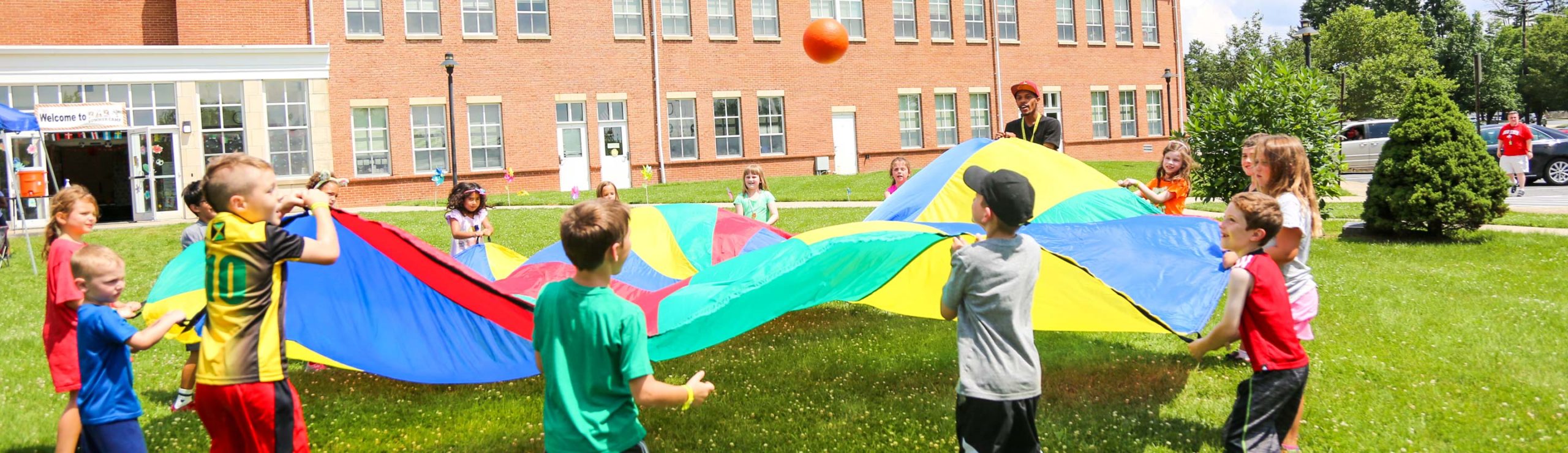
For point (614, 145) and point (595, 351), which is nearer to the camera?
point (595, 351)

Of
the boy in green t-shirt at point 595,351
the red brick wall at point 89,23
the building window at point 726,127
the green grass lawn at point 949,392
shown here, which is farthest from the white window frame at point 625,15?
the boy in green t-shirt at point 595,351

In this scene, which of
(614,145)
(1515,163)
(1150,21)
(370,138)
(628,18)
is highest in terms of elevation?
(1150,21)

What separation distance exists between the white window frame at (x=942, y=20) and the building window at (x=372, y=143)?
49.7ft

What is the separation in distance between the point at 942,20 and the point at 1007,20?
244 centimetres

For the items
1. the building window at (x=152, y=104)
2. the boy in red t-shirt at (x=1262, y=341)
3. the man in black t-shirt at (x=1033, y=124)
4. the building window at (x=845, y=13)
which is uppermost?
the building window at (x=845, y=13)

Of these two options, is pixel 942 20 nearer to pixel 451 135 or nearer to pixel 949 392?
pixel 451 135

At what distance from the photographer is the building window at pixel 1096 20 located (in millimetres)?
34188

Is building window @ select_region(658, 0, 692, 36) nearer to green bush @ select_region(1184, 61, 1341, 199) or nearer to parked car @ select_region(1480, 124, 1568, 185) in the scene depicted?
green bush @ select_region(1184, 61, 1341, 199)

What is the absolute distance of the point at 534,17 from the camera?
25516 mm

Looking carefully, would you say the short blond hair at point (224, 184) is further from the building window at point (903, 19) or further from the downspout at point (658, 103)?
the building window at point (903, 19)

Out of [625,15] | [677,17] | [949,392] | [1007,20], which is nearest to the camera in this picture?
[949,392]

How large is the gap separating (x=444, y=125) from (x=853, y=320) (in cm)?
1873

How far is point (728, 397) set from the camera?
601cm

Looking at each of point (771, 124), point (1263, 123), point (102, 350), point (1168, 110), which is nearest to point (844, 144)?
point (771, 124)
